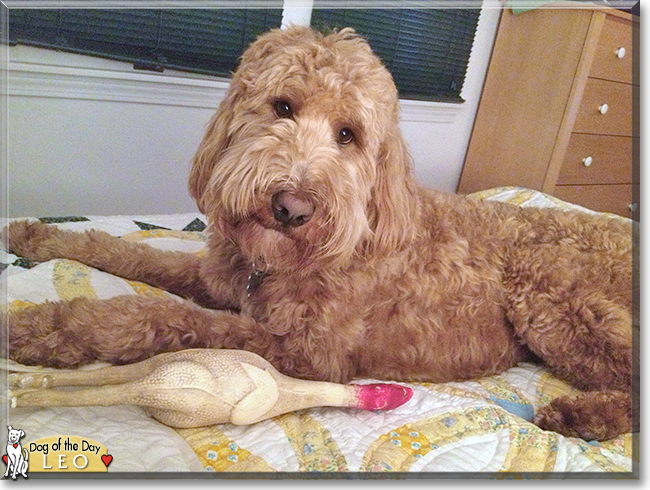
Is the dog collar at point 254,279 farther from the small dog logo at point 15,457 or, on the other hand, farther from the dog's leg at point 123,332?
the small dog logo at point 15,457

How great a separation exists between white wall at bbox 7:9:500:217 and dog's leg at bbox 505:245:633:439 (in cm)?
175

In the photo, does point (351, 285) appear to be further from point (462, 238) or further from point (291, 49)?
point (291, 49)

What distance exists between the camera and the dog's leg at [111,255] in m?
1.80

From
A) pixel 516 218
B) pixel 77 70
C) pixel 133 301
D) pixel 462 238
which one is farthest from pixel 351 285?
pixel 77 70

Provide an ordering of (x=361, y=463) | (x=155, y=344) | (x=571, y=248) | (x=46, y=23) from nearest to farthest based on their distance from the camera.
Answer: (x=361, y=463), (x=155, y=344), (x=571, y=248), (x=46, y=23)

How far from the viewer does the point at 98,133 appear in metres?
2.51

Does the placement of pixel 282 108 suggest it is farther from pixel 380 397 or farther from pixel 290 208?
pixel 380 397

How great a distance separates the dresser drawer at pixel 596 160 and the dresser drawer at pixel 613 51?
438 millimetres

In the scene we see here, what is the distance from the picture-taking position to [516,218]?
1.96 m

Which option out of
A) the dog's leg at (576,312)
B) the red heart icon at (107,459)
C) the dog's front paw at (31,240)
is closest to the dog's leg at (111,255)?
the dog's front paw at (31,240)

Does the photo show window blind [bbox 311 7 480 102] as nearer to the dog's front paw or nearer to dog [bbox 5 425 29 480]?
the dog's front paw

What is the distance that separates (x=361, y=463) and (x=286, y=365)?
1.30 ft

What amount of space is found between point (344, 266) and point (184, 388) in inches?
23.9

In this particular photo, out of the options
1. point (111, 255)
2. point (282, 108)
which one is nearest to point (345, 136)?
point (282, 108)
